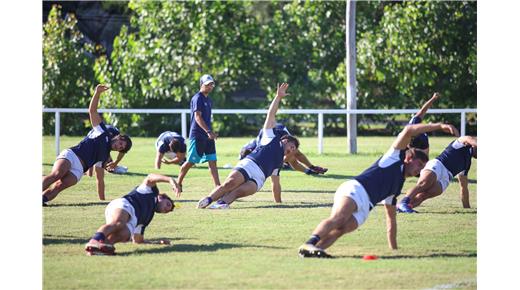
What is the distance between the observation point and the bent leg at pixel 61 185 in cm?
1268

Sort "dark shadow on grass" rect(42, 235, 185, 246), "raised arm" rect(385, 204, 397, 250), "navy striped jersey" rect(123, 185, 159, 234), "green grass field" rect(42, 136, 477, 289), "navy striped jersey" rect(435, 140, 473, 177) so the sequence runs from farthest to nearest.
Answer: "navy striped jersey" rect(435, 140, 473, 177), "dark shadow on grass" rect(42, 235, 185, 246), "navy striped jersey" rect(123, 185, 159, 234), "raised arm" rect(385, 204, 397, 250), "green grass field" rect(42, 136, 477, 289)

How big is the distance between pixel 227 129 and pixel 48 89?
5.16 m

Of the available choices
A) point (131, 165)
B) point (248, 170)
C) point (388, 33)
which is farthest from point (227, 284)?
point (388, 33)

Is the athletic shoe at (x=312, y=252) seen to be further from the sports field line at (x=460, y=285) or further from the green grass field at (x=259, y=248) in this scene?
the sports field line at (x=460, y=285)

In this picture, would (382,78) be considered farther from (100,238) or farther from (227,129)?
(100,238)

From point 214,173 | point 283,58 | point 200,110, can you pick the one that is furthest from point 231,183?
point 283,58

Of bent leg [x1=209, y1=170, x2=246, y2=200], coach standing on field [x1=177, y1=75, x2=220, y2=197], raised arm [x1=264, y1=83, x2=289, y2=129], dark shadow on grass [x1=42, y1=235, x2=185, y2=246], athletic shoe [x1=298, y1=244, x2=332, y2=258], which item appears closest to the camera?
athletic shoe [x1=298, y1=244, x2=332, y2=258]

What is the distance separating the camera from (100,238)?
9078 mm

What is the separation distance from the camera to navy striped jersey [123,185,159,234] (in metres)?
9.48

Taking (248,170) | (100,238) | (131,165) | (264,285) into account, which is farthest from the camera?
(131,165)

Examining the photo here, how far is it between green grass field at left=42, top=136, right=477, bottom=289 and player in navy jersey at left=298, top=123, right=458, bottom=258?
0.21 metres

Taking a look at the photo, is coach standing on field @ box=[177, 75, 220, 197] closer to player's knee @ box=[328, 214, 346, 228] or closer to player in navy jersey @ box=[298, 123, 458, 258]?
player in navy jersey @ box=[298, 123, 458, 258]

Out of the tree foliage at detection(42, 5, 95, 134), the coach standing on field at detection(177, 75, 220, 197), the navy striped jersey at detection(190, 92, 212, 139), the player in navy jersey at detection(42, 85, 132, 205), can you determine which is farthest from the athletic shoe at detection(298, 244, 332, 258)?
the tree foliage at detection(42, 5, 95, 134)

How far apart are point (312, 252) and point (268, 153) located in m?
3.62
